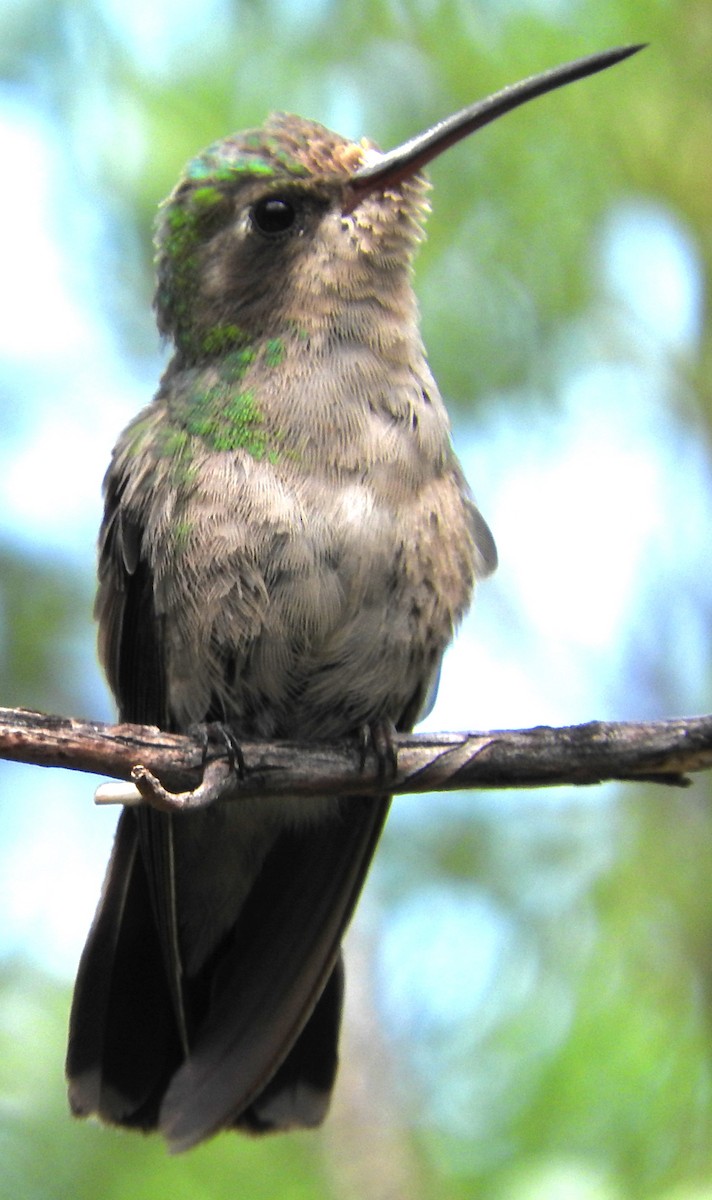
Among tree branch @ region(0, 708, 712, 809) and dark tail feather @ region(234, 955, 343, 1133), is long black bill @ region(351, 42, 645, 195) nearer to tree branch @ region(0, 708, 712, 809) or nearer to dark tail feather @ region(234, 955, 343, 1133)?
tree branch @ region(0, 708, 712, 809)

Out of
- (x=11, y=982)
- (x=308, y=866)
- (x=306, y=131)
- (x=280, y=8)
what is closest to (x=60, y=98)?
(x=280, y=8)

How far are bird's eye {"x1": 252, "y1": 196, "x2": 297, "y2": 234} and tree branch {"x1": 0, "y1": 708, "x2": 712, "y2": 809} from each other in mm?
1733

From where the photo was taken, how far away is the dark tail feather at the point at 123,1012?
4477 mm

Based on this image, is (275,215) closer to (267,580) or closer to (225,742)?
(267,580)

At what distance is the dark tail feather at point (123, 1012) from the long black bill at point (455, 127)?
216 centimetres

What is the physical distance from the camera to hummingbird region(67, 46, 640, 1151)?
404cm

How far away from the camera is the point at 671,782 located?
3.37 meters

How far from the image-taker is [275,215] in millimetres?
4539

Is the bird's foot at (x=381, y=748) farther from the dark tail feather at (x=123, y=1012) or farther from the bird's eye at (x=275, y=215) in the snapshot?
the bird's eye at (x=275, y=215)

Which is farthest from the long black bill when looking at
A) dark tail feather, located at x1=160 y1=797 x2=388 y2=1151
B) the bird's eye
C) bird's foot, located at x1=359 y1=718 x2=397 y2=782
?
dark tail feather, located at x1=160 y1=797 x2=388 y2=1151

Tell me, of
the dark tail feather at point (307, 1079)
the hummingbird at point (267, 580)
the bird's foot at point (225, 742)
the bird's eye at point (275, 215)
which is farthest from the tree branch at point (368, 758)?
the bird's eye at point (275, 215)

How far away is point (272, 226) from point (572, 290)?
4.75ft

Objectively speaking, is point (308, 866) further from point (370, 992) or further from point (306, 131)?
point (306, 131)

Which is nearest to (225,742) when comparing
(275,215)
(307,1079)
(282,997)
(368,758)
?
(368,758)
